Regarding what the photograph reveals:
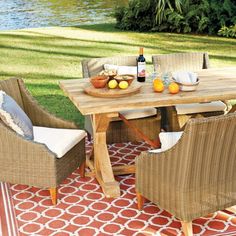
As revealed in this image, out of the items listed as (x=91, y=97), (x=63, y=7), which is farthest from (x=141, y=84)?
(x=63, y=7)

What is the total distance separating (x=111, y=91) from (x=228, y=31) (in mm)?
7270

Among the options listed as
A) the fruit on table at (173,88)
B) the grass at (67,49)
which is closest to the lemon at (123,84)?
the fruit on table at (173,88)

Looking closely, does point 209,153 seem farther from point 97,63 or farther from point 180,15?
point 180,15

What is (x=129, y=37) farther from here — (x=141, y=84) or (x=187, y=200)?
(x=187, y=200)

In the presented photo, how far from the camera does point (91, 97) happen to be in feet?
15.6

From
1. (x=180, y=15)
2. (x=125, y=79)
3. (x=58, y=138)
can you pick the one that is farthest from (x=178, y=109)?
(x=180, y=15)

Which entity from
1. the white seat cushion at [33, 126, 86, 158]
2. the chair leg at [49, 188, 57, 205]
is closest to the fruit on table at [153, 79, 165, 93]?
the white seat cushion at [33, 126, 86, 158]

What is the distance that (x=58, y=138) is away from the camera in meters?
4.88

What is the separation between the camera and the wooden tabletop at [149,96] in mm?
4562

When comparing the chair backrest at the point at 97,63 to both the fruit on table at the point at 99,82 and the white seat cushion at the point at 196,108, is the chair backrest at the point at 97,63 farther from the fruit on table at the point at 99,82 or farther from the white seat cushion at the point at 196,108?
the fruit on table at the point at 99,82

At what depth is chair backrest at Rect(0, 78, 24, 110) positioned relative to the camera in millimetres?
5137

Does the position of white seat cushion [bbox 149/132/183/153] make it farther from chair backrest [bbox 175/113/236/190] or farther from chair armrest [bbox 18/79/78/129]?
chair armrest [bbox 18/79/78/129]

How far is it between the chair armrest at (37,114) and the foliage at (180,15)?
717cm

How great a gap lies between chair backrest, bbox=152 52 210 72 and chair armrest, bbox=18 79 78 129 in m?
1.37
